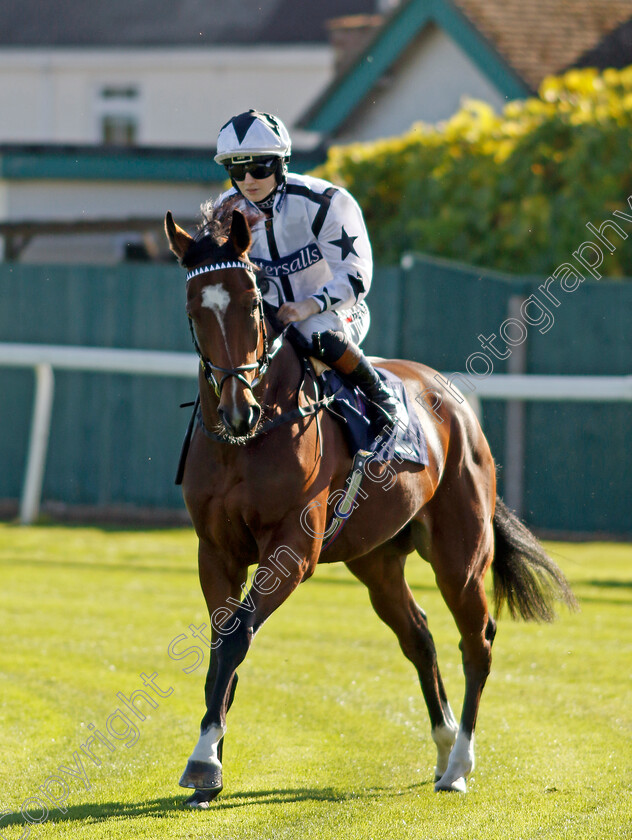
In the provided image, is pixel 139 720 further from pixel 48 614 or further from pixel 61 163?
pixel 61 163

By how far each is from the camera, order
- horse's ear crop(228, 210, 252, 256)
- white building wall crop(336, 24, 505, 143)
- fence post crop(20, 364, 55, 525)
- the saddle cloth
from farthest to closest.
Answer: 1. white building wall crop(336, 24, 505, 143)
2. fence post crop(20, 364, 55, 525)
3. the saddle cloth
4. horse's ear crop(228, 210, 252, 256)

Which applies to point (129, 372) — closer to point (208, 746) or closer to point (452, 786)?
point (452, 786)

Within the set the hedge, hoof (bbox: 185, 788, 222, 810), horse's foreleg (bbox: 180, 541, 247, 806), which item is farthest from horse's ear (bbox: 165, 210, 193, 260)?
the hedge

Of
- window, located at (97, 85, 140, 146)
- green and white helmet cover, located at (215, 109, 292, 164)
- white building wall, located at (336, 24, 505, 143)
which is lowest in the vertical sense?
green and white helmet cover, located at (215, 109, 292, 164)

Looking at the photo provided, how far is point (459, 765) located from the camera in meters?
4.62

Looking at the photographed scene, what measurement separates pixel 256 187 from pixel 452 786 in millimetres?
2342

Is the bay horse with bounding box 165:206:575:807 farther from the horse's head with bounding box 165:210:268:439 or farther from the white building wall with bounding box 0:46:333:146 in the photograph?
the white building wall with bounding box 0:46:333:146

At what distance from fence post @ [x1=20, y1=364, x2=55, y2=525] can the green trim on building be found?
7823mm

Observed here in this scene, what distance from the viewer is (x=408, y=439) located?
4863 millimetres

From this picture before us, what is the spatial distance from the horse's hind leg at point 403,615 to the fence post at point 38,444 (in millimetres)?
5875

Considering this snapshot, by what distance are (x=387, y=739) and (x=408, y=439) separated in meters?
1.35

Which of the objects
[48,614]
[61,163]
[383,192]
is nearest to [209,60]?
[61,163]

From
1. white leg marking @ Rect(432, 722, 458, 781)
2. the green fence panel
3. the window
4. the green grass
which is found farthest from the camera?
the window

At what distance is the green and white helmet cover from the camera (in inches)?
172
